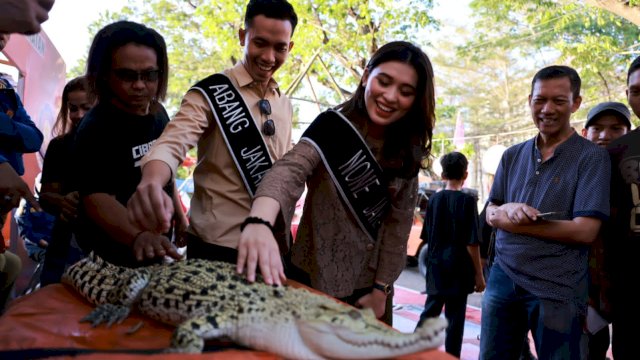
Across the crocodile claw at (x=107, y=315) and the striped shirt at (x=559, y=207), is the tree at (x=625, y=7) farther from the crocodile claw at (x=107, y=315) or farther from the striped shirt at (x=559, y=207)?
the crocodile claw at (x=107, y=315)

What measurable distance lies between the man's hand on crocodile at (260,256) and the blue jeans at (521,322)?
137 cm

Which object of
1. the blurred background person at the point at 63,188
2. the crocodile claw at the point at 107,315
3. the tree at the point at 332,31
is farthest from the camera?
the tree at the point at 332,31

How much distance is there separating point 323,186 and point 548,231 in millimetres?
1047

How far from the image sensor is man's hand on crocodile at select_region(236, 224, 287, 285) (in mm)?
1315

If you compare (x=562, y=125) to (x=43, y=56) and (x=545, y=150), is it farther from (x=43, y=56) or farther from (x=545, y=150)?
(x=43, y=56)

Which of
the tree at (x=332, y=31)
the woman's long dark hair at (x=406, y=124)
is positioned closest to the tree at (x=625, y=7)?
the tree at (x=332, y=31)

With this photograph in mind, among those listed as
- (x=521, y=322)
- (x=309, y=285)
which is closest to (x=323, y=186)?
(x=309, y=285)

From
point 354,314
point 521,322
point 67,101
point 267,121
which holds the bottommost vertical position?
point 521,322

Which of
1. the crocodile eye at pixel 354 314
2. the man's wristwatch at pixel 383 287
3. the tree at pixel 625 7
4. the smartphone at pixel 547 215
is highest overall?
the tree at pixel 625 7

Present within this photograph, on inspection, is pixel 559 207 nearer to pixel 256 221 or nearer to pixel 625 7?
pixel 256 221

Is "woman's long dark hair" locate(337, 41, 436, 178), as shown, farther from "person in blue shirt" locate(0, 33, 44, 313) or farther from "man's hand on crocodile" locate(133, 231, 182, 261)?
"person in blue shirt" locate(0, 33, 44, 313)

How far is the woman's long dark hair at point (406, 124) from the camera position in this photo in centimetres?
179

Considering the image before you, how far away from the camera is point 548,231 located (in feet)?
6.93

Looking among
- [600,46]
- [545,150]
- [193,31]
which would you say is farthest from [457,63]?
[545,150]
